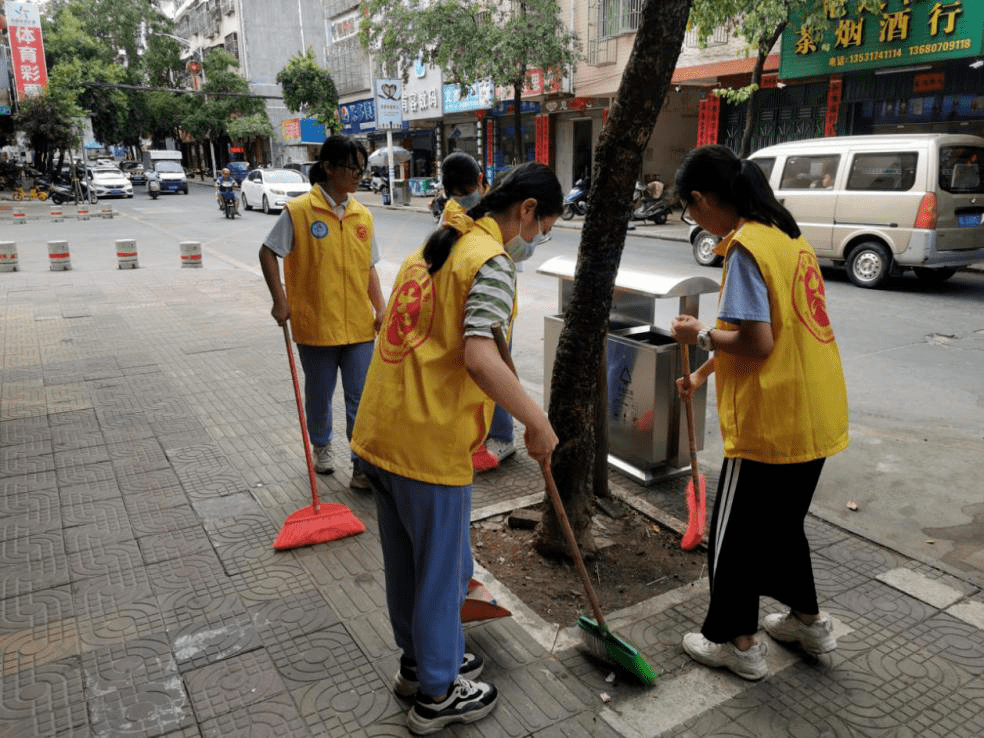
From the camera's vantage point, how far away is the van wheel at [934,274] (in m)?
10.8

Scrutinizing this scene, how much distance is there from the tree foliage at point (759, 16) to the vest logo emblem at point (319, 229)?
32.7ft

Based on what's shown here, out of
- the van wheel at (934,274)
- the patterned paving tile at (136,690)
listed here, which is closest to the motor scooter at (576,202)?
the van wheel at (934,274)

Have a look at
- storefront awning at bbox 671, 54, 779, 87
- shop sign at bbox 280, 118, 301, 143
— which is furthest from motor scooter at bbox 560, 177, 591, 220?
shop sign at bbox 280, 118, 301, 143

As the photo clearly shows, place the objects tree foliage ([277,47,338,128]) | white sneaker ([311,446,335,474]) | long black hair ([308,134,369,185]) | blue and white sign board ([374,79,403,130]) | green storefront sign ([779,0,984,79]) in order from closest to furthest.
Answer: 1. long black hair ([308,134,369,185])
2. white sneaker ([311,446,335,474])
3. green storefront sign ([779,0,984,79])
4. blue and white sign board ([374,79,403,130])
5. tree foliage ([277,47,338,128])

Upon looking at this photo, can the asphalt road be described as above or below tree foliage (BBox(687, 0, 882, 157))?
below

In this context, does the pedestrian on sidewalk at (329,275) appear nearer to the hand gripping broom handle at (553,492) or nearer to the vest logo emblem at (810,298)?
the hand gripping broom handle at (553,492)

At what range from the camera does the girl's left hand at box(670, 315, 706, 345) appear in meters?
2.66

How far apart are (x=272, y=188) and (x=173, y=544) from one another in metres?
22.8

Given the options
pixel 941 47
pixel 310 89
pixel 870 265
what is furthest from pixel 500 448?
pixel 310 89

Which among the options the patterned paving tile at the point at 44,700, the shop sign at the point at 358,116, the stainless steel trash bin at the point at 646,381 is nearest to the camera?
the patterned paving tile at the point at 44,700

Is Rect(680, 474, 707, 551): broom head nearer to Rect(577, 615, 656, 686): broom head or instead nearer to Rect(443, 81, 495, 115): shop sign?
Rect(577, 615, 656, 686): broom head

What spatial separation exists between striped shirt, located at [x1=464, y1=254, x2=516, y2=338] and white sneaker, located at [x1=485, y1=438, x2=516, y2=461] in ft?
8.80

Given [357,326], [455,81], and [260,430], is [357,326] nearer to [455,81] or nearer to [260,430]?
[260,430]

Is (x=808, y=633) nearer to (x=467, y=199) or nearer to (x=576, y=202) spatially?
(x=467, y=199)
